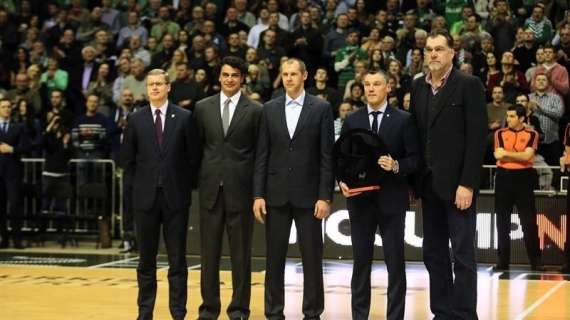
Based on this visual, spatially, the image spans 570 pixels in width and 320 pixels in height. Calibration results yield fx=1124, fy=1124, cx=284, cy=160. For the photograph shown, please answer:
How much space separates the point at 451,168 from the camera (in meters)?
8.28

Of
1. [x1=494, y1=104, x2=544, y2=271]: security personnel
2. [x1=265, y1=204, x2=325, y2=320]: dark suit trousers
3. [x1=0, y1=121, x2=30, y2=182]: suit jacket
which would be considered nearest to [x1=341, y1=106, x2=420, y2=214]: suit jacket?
[x1=265, y1=204, x2=325, y2=320]: dark suit trousers

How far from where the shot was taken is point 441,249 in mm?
8461

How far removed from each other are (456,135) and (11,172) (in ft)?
33.4

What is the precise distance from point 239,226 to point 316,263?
0.72 m

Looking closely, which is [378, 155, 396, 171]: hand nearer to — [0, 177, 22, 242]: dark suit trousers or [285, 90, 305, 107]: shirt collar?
[285, 90, 305, 107]: shirt collar

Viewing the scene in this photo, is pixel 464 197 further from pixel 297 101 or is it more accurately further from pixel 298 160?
pixel 297 101

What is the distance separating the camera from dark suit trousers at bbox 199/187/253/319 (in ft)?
30.8

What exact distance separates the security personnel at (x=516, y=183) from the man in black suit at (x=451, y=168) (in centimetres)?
605

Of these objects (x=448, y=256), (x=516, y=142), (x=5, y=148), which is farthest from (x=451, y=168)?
(x=5, y=148)

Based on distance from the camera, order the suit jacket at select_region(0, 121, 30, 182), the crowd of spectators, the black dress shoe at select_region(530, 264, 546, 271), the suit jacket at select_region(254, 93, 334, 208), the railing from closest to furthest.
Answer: the suit jacket at select_region(254, 93, 334, 208) → the black dress shoe at select_region(530, 264, 546, 271) → the suit jacket at select_region(0, 121, 30, 182) → the railing → the crowd of spectators

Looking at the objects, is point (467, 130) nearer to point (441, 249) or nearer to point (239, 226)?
point (441, 249)

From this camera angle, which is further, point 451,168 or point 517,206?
point 517,206

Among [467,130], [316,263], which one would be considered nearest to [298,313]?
[316,263]

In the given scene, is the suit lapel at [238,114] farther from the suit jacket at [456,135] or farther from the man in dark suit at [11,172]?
the man in dark suit at [11,172]
